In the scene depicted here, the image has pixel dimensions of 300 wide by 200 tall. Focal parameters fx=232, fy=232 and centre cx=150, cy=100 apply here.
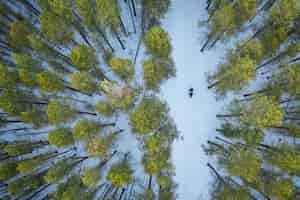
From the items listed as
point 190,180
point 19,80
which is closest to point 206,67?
point 190,180

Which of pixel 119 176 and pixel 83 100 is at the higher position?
pixel 83 100

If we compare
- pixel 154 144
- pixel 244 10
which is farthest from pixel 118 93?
pixel 244 10

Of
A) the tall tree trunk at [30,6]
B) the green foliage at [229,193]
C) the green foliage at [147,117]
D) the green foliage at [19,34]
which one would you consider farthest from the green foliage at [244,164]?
the tall tree trunk at [30,6]

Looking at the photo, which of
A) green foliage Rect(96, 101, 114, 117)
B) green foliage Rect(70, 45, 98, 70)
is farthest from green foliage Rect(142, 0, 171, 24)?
green foliage Rect(96, 101, 114, 117)

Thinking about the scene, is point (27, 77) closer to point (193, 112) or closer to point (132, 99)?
point (132, 99)

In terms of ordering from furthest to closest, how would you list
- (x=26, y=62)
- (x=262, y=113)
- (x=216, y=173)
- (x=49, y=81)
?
(x=216, y=173) < (x=26, y=62) < (x=49, y=81) < (x=262, y=113)

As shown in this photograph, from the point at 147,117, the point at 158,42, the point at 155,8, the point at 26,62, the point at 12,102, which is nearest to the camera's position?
the point at 158,42

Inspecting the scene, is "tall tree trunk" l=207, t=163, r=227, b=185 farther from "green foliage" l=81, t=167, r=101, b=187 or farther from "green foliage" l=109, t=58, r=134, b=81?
"green foliage" l=109, t=58, r=134, b=81
